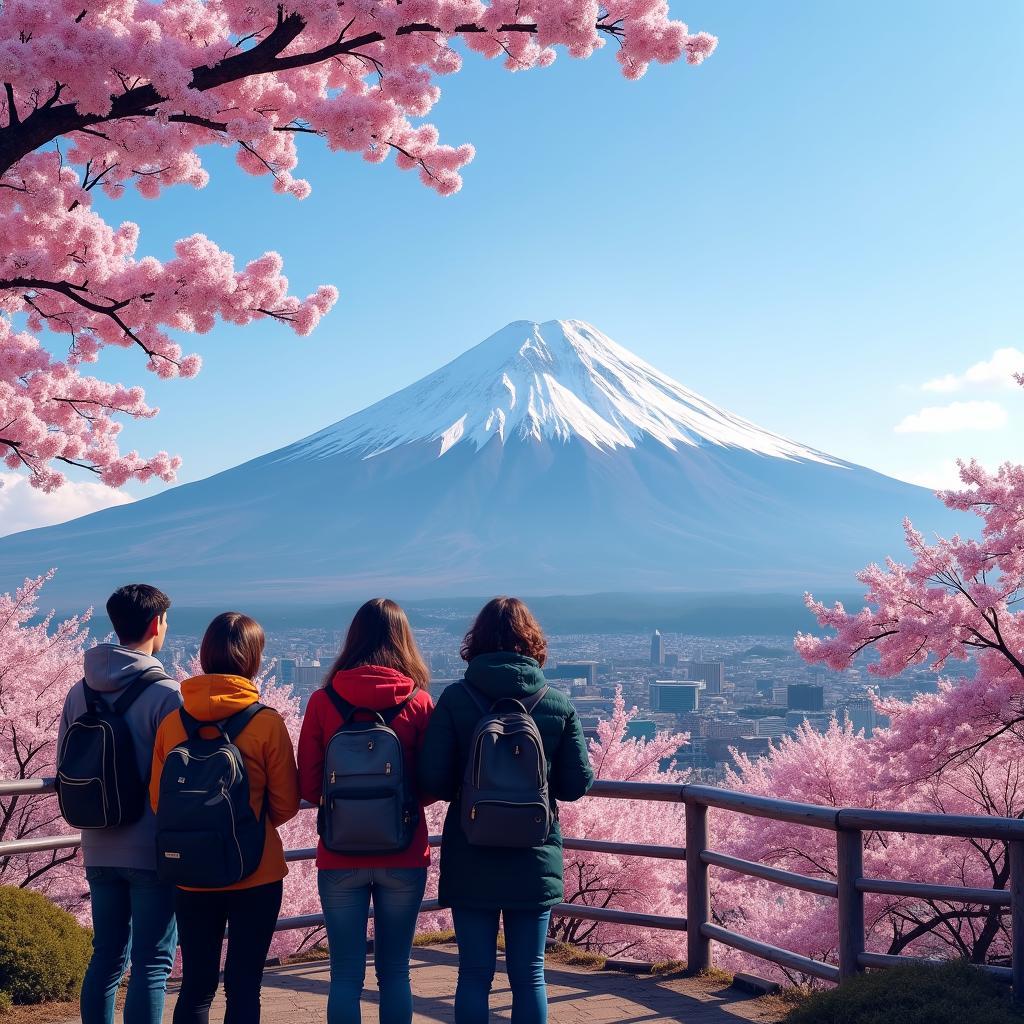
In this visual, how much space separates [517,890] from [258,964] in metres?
0.84

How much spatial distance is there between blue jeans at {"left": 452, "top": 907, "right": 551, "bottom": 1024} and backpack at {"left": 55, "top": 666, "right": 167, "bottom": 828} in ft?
3.63

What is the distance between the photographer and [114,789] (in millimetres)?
3359

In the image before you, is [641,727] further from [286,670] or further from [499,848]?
[499,848]

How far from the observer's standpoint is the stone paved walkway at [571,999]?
4.42m

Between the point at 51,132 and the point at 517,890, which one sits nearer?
the point at 517,890

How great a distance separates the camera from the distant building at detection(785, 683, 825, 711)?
194ft

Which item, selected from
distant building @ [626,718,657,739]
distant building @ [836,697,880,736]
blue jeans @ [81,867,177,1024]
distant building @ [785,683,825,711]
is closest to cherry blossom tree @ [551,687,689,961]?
blue jeans @ [81,867,177,1024]

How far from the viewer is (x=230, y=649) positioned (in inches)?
131

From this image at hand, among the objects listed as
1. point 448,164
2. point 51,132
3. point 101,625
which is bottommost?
point 101,625

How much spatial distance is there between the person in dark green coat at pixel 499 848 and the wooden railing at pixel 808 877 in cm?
77

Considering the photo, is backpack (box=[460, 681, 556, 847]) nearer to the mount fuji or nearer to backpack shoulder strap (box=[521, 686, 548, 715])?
backpack shoulder strap (box=[521, 686, 548, 715])

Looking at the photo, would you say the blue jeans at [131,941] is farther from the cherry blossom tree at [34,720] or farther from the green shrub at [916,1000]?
the cherry blossom tree at [34,720]

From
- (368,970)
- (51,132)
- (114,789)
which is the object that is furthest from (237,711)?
(51,132)

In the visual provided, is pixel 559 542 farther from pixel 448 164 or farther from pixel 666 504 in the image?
pixel 448 164
